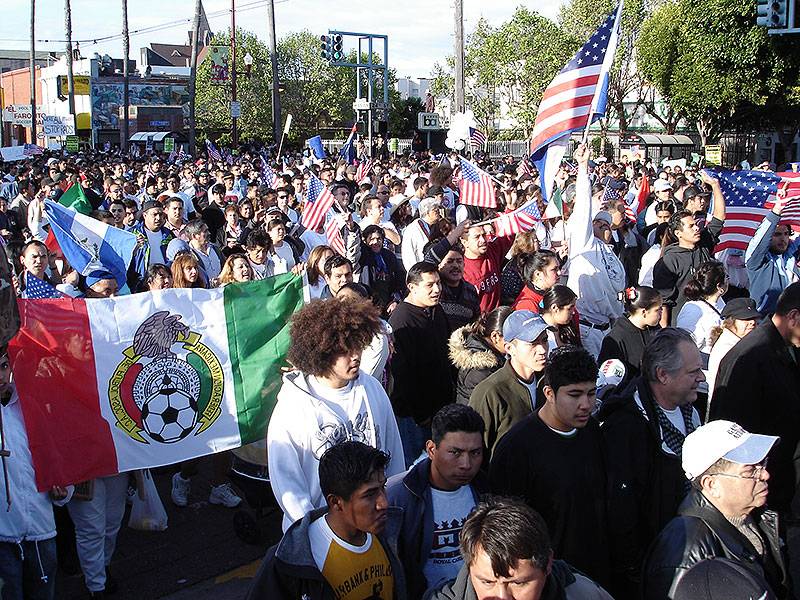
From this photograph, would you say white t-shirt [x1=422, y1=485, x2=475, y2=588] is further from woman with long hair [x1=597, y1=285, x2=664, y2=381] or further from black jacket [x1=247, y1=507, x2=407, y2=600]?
woman with long hair [x1=597, y1=285, x2=664, y2=381]

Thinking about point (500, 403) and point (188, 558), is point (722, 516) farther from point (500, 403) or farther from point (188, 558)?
point (188, 558)

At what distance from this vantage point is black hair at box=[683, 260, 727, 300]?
267 inches

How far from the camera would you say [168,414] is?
5402 mm

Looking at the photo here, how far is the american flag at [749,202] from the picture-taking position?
898cm

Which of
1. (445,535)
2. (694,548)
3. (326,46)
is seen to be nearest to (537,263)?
(445,535)

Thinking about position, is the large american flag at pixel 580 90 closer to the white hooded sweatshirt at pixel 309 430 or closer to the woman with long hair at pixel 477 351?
the woman with long hair at pixel 477 351

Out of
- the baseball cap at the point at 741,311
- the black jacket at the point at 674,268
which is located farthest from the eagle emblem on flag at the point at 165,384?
the black jacket at the point at 674,268

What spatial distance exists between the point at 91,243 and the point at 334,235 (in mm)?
2673

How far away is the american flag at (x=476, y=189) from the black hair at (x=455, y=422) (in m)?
7.97

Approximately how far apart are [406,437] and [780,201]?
4.34 meters

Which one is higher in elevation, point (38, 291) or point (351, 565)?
point (38, 291)

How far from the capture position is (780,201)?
827 cm

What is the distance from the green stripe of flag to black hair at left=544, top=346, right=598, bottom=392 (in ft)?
6.90

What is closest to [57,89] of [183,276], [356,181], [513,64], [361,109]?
[513,64]
